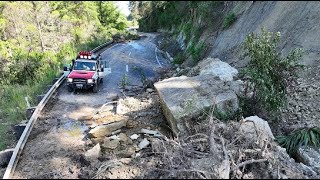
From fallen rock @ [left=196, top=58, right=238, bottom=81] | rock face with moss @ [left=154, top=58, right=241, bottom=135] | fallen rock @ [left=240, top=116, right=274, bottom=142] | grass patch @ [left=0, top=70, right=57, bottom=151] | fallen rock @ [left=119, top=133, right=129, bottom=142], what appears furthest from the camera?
fallen rock @ [left=196, top=58, right=238, bottom=81]

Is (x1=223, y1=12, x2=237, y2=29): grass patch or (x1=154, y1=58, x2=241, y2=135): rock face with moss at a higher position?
(x1=223, y1=12, x2=237, y2=29): grass patch

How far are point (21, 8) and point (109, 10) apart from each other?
35.6 meters

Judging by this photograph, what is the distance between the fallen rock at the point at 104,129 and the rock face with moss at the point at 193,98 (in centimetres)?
180

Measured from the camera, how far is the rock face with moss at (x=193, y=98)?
9.65 meters

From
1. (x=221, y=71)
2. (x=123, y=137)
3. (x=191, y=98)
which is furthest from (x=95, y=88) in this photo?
(x=191, y=98)

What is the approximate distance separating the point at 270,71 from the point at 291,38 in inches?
252

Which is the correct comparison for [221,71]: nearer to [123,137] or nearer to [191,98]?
[191,98]

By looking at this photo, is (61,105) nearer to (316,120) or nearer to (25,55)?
(25,55)

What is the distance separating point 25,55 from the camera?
18.9 metres

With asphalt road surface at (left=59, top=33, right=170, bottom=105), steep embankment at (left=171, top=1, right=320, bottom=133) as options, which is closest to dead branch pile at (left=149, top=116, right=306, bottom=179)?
steep embankment at (left=171, top=1, right=320, bottom=133)

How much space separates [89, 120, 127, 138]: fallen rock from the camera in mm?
10078

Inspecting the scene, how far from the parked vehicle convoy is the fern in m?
9.52

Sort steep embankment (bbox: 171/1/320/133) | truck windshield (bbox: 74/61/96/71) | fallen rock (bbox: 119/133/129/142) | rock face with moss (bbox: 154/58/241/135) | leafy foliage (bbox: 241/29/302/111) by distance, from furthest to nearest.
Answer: truck windshield (bbox: 74/61/96/71) → steep embankment (bbox: 171/1/320/133) → leafy foliage (bbox: 241/29/302/111) → rock face with moss (bbox: 154/58/241/135) → fallen rock (bbox: 119/133/129/142)

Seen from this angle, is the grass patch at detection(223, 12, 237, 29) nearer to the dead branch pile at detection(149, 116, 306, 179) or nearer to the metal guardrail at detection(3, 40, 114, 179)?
the metal guardrail at detection(3, 40, 114, 179)
